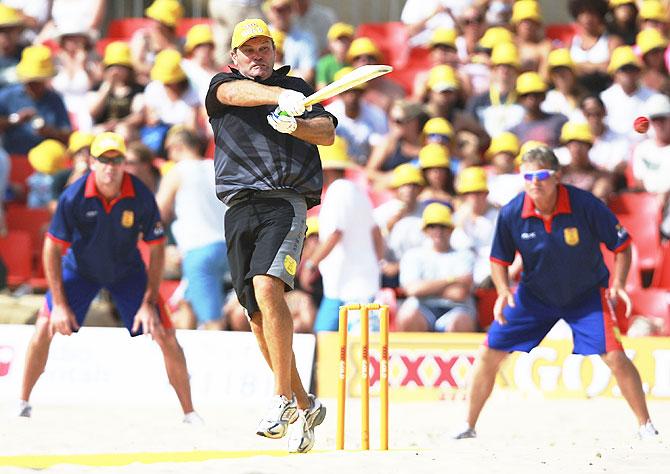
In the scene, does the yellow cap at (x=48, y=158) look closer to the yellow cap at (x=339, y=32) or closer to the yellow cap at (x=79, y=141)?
the yellow cap at (x=79, y=141)

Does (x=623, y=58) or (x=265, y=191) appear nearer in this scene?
(x=265, y=191)

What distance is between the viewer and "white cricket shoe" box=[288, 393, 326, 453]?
24.0 feet

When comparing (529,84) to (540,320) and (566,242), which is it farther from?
(540,320)

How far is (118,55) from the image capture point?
15.0 metres

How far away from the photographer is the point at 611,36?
1513 cm

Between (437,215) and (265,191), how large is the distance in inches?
213

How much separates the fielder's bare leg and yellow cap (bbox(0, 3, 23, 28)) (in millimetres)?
9451

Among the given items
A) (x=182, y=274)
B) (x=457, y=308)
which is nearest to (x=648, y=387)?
(x=457, y=308)

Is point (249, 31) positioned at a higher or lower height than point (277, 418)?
higher

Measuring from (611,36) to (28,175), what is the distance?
6.92m

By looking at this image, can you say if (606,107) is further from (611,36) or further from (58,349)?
(58,349)

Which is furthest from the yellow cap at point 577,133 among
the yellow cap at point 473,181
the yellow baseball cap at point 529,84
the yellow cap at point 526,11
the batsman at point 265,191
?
the batsman at point 265,191

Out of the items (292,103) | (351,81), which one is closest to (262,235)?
(292,103)

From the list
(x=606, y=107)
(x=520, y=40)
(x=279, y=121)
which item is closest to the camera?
(x=279, y=121)
